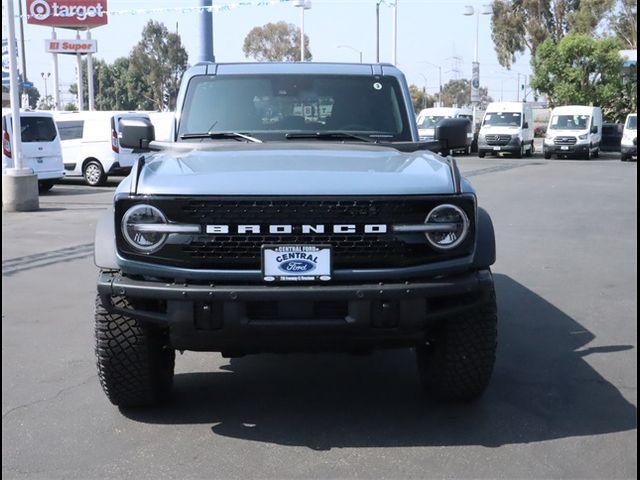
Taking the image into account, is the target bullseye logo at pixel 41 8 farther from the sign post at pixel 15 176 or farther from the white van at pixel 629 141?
the sign post at pixel 15 176

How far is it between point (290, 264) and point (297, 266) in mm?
34

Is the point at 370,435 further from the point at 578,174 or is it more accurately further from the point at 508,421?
the point at 578,174

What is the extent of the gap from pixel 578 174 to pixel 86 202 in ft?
51.6

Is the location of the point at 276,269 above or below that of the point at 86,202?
above

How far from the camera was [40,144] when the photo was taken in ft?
61.4

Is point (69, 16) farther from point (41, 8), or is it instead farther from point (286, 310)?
point (286, 310)

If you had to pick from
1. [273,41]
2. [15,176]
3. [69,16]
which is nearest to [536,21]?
[273,41]

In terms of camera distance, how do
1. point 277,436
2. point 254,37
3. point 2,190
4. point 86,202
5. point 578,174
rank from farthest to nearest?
point 254,37 < point 578,174 < point 86,202 < point 2,190 < point 277,436

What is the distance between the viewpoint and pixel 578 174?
87.2 feet

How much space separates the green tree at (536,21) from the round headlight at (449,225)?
61646 mm

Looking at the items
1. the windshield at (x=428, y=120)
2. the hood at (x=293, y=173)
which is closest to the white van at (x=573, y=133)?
the windshield at (x=428, y=120)

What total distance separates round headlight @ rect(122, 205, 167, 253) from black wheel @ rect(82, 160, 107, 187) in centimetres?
1794

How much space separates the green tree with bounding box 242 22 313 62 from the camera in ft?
232

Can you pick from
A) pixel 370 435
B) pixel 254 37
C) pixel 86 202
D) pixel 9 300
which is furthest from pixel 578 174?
pixel 254 37
